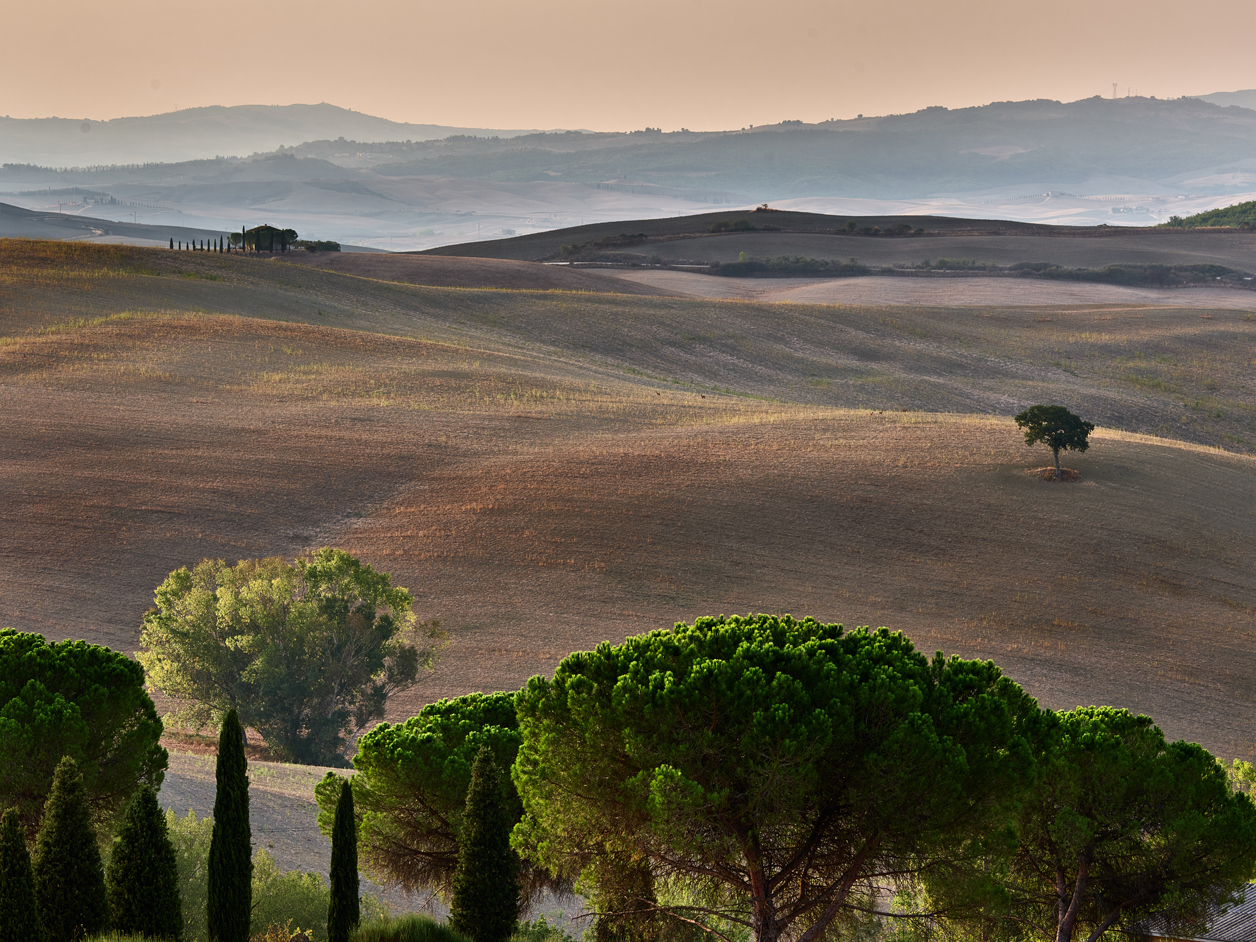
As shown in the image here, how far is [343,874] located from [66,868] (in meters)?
3.30

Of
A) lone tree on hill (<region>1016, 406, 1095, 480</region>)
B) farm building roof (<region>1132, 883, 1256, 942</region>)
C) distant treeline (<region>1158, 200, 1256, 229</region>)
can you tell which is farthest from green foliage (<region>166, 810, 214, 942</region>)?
distant treeline (<region>1158, 200, 1256, 229</region>)

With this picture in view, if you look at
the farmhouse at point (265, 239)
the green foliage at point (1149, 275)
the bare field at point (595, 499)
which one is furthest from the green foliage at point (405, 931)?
the green foliage at point (1149, 275)

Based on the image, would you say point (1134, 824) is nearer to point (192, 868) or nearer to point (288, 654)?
point (192, 868)

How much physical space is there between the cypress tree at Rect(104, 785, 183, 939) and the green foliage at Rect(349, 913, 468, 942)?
95.9 inches

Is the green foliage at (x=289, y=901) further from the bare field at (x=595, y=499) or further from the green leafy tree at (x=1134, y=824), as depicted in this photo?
the bare field at (x=595, y=499)

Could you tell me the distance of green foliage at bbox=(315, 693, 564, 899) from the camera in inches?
609

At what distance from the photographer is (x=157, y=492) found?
3875 centimetres

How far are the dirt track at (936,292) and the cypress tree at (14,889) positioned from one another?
94912 mm

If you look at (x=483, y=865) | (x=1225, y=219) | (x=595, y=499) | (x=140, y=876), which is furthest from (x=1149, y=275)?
(x=140, y=876)

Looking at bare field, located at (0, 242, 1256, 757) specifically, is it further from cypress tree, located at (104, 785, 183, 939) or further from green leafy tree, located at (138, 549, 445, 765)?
Result: cypress tree, located at (104, 785, 183, 939)

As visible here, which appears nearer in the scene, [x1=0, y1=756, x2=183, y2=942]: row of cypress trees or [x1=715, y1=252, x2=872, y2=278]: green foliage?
[x1=0, y1=756, x2=183, y2=942]: row of cypress trees

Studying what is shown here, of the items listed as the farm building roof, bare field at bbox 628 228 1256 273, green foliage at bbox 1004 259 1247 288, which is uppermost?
bare field at bbox 628 228 1256 273

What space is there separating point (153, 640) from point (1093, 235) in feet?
499

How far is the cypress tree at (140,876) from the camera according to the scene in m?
13.4
